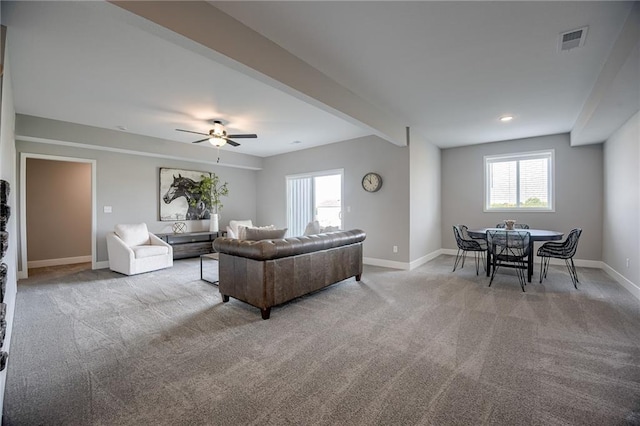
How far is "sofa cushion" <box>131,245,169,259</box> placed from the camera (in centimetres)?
498

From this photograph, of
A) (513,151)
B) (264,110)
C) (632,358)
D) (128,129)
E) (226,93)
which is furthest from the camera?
(513,151)

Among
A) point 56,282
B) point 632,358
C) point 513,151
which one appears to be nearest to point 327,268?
point 632,358

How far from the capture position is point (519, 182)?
5.98m

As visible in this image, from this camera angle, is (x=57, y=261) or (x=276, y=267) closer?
(x=276, y=267)

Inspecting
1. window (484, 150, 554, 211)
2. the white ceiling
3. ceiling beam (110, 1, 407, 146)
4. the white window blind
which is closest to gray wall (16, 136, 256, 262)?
the white ceiling

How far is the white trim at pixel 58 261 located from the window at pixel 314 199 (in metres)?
4.78

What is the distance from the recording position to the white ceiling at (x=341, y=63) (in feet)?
7.00

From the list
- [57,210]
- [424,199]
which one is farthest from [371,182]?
[57,210]

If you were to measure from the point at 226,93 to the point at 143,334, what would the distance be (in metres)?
2.93

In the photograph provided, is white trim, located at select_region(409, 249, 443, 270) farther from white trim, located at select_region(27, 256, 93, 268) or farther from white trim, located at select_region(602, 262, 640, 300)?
white trim, located at select_region(27, 256, 93, 268)

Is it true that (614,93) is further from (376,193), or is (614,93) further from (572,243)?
(376,193)

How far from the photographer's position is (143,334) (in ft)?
8.66

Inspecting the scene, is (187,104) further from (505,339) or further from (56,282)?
(505,339)

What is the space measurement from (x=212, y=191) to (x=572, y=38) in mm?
7075
